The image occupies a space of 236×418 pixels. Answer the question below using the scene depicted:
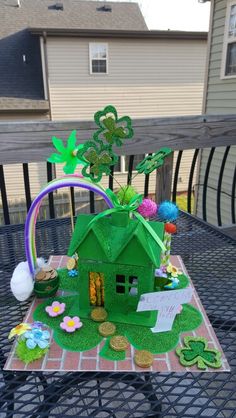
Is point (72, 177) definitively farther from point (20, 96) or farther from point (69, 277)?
point (20, 96)

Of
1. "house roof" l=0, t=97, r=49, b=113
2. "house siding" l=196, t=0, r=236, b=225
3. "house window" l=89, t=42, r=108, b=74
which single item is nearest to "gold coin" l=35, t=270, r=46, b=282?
"house siding" l=196, t=0, r=236, b=225

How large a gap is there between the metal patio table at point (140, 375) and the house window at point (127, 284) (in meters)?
0.21

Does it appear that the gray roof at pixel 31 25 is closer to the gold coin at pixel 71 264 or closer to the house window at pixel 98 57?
the house window at pixel 98 57

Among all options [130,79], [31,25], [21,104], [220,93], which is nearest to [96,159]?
[220,93]

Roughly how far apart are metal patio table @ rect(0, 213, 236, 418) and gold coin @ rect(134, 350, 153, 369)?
0.03 metres

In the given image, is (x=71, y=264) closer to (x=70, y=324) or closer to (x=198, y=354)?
(x=70, y=324)

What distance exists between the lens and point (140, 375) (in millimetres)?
747

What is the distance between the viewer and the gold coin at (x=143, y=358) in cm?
74

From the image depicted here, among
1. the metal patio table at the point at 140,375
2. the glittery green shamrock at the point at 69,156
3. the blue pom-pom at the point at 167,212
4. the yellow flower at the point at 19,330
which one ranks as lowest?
the metal patio table at the point at 140,375

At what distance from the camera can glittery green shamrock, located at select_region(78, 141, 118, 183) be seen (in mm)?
816

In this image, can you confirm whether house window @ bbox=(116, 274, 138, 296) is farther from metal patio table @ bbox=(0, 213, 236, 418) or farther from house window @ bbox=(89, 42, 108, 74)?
house window @ bbox=(89, 42, 108, 74)

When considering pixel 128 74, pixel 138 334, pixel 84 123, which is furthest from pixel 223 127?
pixel 128 74

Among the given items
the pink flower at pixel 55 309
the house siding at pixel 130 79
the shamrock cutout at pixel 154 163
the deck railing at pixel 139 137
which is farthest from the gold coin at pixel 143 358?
the house siding at pixel 130 79

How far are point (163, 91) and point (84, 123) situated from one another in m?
8.30
